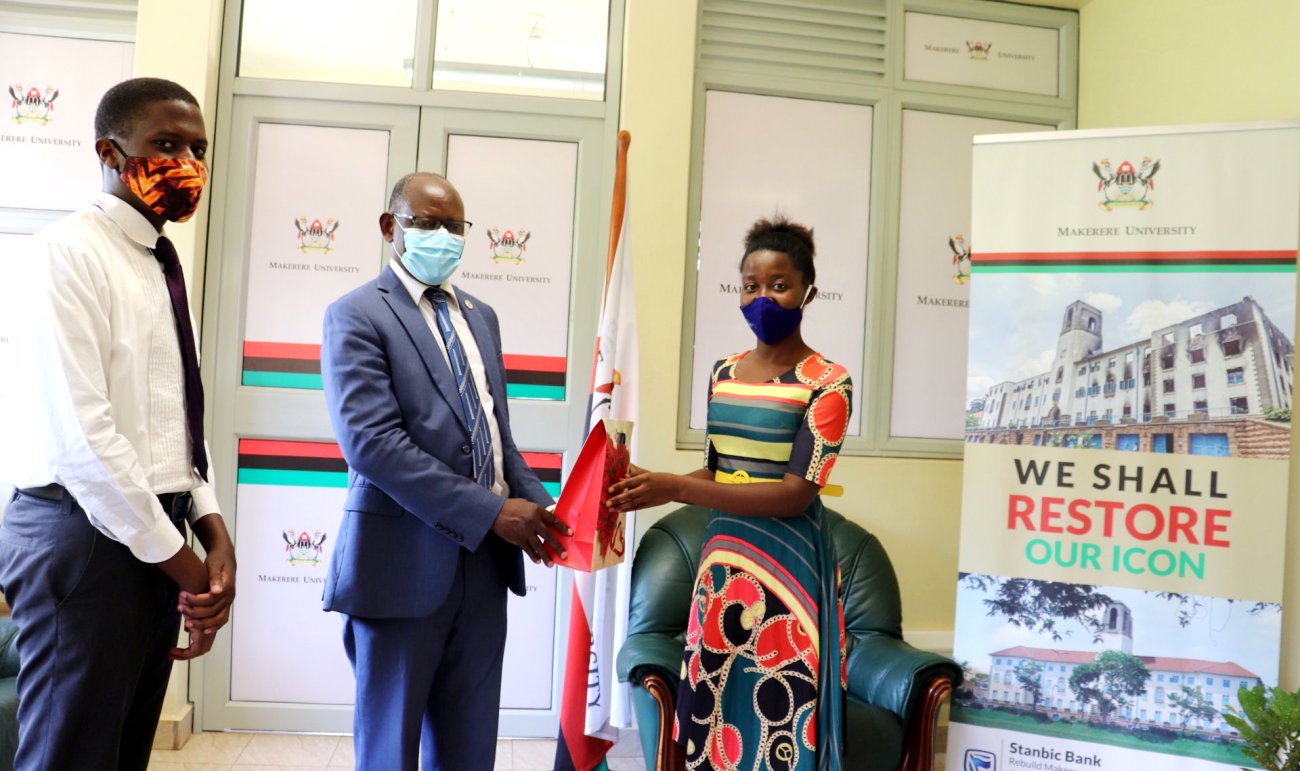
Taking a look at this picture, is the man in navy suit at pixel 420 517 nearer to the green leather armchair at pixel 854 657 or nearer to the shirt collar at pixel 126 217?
the shirt collar at pixel 126 217

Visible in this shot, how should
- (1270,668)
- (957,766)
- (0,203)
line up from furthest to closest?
(0,203), (957,766), (1270,668)

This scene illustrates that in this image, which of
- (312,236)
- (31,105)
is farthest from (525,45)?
(31,105)

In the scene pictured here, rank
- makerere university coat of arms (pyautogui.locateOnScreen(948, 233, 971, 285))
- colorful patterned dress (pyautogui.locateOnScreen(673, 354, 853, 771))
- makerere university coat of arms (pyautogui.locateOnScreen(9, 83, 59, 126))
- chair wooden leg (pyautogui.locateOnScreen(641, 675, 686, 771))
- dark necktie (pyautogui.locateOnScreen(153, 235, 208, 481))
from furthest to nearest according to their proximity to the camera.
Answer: makerere university coat of arms (pyautogui.locateOnScreen(948, 233, 971, 285)) < makerere university coat of arms (pyautogui.locateOnScreen(9, 83, 59, 126)) < chair wooden leg (pyautogui.locateOnScreen(641, 675, 686, 771)) < colorful patterned dress (pyautogui.locateOnScreen(673, 354, 853, 771)) < dark necktie (pyautogui.locateOnScreen(153, 235, 208, 481))

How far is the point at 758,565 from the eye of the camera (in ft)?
7.10

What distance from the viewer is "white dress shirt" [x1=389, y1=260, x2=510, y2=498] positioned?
223 cm

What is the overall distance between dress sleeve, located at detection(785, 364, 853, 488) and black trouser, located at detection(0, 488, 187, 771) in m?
1.32

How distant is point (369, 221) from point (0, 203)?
144 cm

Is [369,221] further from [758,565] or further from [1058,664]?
[1058,664]

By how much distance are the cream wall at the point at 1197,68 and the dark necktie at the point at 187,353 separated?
3.14 meters

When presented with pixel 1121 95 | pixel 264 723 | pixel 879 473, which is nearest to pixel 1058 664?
pixel 879 473

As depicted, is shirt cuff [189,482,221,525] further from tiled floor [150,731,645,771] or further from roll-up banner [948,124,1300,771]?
roll-up banner [948,124,1300,771]

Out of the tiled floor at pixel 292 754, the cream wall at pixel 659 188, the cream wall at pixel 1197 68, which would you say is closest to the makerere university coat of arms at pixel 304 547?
the tiled floor at pixel 292 754

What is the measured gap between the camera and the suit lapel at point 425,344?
2.13 m

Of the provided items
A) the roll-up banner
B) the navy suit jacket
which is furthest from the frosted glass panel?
the navy suit jacket
